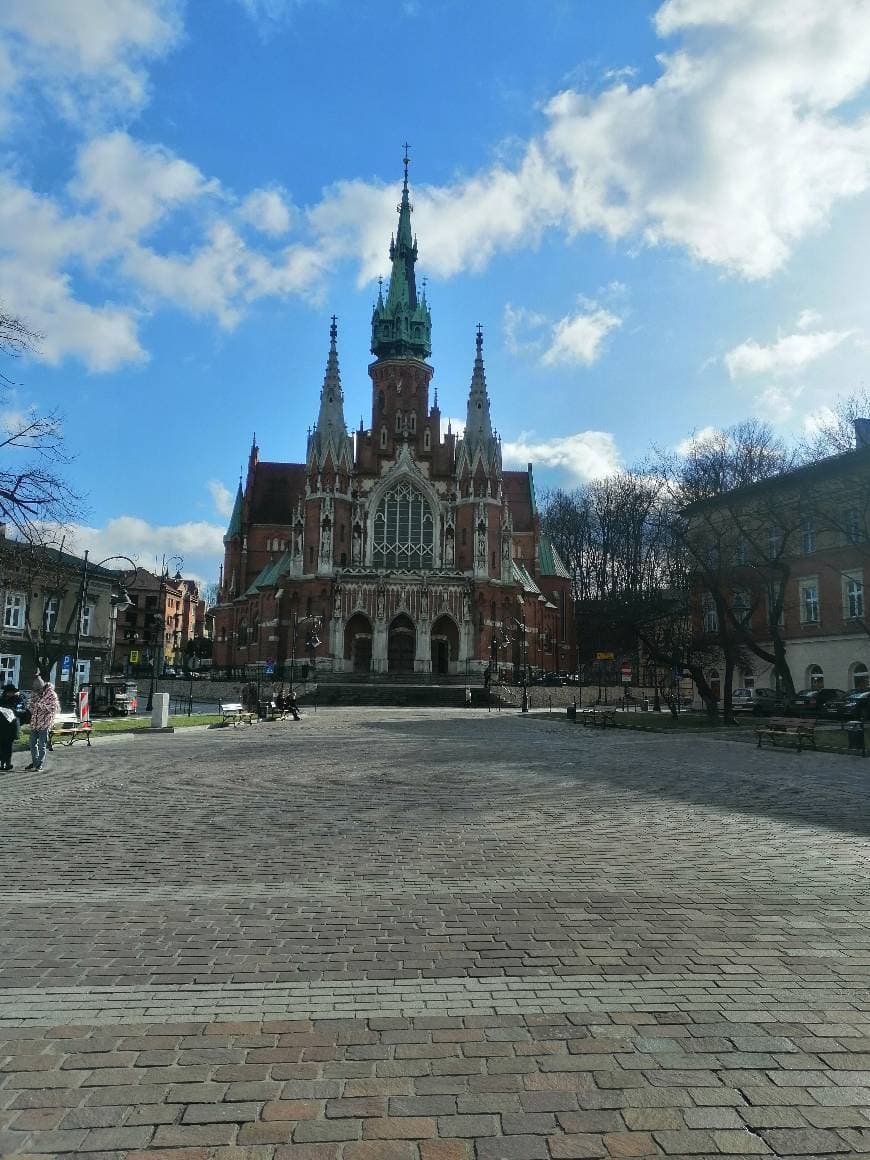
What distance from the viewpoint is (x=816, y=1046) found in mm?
3693

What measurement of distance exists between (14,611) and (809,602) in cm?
4242

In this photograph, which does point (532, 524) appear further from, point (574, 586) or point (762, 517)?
point (762, 517)

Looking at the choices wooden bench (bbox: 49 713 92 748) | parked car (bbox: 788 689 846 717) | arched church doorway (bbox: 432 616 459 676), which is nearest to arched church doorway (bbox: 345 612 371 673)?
arched church doorway (bbox: 432 616 459 676)

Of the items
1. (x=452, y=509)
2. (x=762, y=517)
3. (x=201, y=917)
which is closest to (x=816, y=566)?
(x=762, y=517)

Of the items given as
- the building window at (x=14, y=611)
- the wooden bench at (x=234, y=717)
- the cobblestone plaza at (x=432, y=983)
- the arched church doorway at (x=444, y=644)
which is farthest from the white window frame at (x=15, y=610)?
the cobblestone plaza at (x=432, y=983)

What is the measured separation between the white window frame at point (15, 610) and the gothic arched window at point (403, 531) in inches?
1018

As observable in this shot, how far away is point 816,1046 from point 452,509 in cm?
6039

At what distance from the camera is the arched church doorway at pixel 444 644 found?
60.8m

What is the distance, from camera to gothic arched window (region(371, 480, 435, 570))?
62938mm

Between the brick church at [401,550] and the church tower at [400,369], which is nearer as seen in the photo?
the brick church at [401,550]

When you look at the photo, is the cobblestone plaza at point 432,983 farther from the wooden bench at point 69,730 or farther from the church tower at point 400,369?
the church tower at point 400,369

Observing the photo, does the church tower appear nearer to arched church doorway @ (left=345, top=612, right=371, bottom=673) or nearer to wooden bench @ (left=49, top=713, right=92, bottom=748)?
arched church doorway @ (left=345, top=612, right=371, bottom=673)

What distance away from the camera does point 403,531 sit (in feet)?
209

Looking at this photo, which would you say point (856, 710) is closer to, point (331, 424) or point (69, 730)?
point (69, 730)
